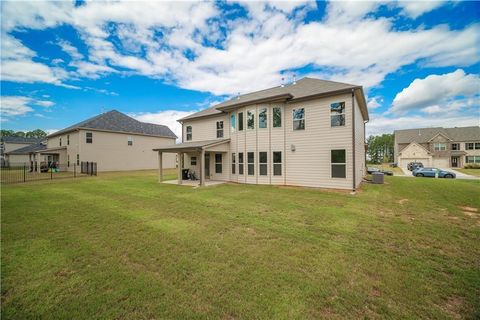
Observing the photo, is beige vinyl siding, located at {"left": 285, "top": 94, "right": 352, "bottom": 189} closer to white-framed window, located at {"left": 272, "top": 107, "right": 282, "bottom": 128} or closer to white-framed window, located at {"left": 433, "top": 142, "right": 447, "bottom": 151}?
white-framed window, located at {"left": 272, "top": 107, "right": 282, "bottom": 128}

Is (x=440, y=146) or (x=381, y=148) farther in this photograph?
(x=381, y=148)

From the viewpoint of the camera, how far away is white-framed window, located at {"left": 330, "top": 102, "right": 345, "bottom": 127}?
38.0ft

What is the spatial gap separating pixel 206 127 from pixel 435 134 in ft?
163

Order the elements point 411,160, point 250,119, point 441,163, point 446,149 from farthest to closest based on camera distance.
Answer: point 446,149 → point 441,163 → point 411,160 → point 250,119

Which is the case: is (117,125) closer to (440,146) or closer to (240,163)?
(240,163)

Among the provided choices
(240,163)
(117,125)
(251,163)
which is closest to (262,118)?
(251,163)

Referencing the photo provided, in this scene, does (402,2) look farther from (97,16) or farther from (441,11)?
(97,16)

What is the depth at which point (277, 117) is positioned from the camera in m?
13.6

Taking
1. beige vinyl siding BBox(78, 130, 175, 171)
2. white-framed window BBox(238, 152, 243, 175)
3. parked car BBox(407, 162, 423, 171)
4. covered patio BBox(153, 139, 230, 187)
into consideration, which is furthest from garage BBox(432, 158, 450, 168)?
beige vinyl siding BBox(78, 130, 175, 171)

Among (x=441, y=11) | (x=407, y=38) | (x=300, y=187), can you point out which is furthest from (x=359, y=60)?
(x=300, y=187)

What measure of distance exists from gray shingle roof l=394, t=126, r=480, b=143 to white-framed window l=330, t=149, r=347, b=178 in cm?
4403

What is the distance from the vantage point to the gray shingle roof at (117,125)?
86.8 ft

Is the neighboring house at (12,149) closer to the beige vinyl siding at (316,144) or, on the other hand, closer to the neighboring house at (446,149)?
the beige vinyl siding at (316,144)

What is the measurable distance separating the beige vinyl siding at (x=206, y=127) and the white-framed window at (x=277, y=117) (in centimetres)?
418
